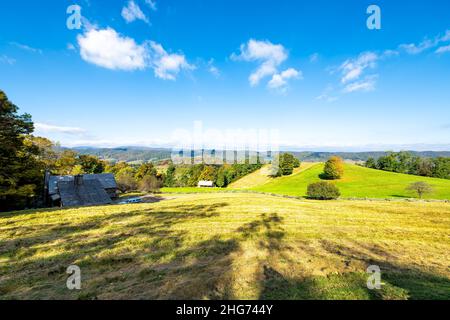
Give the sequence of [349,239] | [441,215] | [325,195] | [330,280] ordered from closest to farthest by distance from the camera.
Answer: [330,280] < [349,239] < [441,215] < [325,195]

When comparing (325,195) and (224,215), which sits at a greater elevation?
(224,215)

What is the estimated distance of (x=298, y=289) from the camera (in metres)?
5.54

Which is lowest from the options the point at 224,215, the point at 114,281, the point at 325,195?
the point at 325,195

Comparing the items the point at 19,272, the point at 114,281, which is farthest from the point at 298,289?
the point at 19,272

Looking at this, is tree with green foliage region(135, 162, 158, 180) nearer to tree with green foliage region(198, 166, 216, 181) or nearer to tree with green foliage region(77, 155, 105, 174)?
tree with green foliage region(77, 155, 105, 174)

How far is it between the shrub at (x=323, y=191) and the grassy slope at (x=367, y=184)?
57.5 feet

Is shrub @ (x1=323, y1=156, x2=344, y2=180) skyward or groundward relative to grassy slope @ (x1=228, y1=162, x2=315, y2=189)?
skyward

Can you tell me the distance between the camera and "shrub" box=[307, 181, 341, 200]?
37.1 metres

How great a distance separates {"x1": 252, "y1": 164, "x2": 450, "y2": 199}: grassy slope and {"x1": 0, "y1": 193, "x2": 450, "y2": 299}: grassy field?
46681 millimetres

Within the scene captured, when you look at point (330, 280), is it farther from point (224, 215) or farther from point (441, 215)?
point (441, 215)

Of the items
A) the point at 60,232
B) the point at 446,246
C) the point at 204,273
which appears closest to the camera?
the point at 204,273

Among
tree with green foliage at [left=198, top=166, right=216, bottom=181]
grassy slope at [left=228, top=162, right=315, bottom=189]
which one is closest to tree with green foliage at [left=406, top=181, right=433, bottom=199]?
grassy slope at [left=228, top=162, right=315, bottom=189]

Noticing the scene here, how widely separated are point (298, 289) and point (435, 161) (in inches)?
4796
